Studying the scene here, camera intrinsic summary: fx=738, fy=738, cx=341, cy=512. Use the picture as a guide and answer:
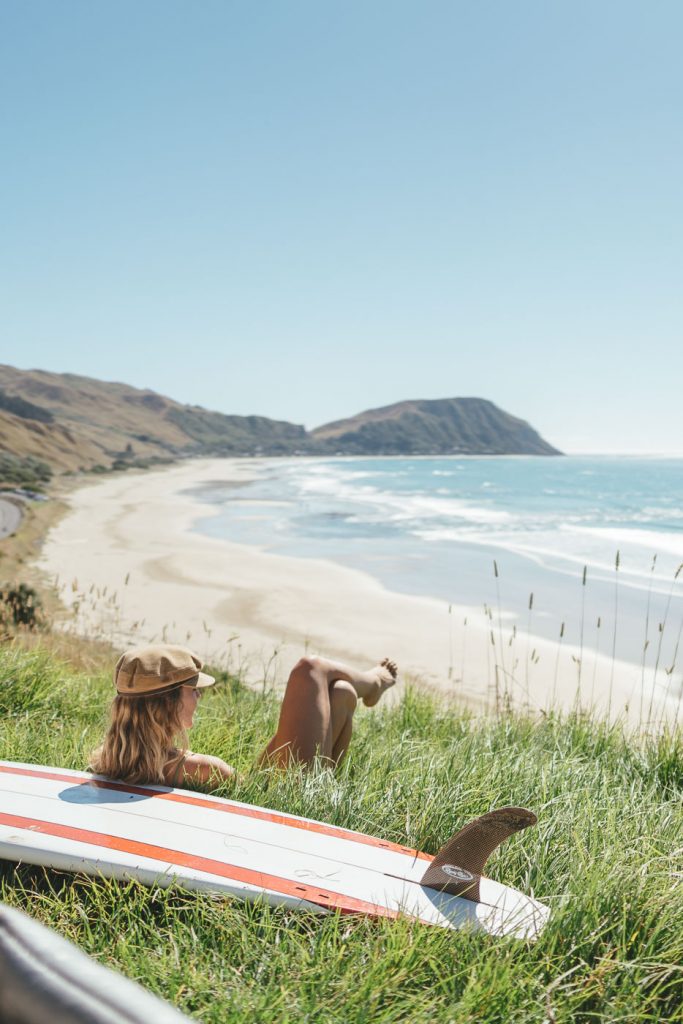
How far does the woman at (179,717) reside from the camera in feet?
9.29

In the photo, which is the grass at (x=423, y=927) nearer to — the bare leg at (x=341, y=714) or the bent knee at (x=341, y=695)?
the bare leg at (x=341, y=714)

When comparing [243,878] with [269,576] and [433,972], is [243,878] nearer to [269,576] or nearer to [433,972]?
[433,972]

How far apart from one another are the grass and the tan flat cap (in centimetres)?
62

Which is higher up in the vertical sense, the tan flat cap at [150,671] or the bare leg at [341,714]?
the tan flat cap at [150,671]

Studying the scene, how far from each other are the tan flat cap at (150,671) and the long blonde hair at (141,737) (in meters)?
0.05

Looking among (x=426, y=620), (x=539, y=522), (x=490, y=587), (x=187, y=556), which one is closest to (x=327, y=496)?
(x=539, y=522)

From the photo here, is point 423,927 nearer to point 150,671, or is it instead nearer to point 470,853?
point 470,853

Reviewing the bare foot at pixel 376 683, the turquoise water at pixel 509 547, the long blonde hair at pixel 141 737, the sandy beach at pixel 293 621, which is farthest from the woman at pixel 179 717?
the turquoise water at pixel 509 547

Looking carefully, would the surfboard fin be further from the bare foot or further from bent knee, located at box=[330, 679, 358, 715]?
the bare foot

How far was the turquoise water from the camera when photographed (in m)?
15.0

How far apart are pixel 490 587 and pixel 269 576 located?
213 inches

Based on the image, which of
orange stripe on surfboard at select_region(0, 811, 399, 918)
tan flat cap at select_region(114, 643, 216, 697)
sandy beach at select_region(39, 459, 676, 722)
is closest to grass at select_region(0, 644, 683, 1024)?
orange stripe on surfboard at select_region(0, 811, 399, 918)

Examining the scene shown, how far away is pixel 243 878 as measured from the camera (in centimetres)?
233

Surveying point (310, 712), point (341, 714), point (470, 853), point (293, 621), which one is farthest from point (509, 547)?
point (470, 853)
